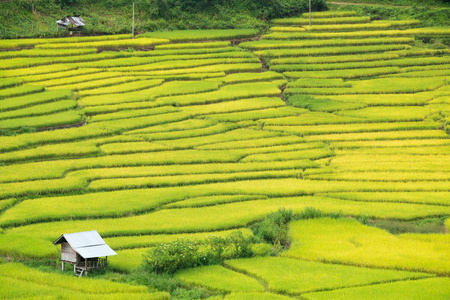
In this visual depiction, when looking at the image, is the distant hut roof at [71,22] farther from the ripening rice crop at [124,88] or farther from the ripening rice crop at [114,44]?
the ripening rice crop at [124,88]

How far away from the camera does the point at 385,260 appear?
1797 cm

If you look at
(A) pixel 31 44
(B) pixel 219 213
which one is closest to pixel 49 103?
(A) pixel 31 44

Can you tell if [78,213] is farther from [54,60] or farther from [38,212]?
[54,60]

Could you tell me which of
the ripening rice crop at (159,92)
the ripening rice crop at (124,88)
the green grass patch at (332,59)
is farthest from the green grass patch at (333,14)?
the ripening rice crop at (124,88)

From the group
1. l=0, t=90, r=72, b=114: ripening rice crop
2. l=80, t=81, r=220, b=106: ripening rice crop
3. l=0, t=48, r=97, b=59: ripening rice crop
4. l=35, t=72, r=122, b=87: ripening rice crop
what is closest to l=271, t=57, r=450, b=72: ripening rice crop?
l=80, t=81, r=220, b=106: ripening rice crop

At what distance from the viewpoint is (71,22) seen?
47.3 metres

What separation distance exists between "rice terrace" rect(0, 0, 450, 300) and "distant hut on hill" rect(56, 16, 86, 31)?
0.25 m

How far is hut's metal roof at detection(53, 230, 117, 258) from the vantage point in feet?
54.7

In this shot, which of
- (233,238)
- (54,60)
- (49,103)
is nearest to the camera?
(233,238)

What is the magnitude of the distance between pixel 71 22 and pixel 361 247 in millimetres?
34916

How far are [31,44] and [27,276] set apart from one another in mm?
32124

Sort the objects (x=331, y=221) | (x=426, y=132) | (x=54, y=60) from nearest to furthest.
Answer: (x=331, y=221) → (x=426, y=132) → (x=54, y=60)

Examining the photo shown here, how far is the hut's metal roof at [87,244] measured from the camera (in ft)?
54.7

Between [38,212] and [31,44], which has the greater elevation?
[31,44]
